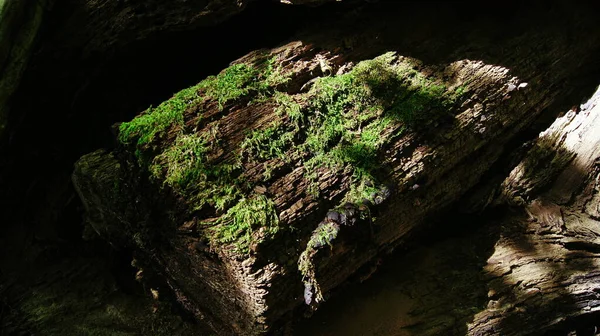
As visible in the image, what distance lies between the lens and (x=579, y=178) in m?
2.68

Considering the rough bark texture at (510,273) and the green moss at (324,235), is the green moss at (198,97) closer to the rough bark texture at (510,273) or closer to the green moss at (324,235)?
the green moss at (324,235)

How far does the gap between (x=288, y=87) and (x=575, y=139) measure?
179cm

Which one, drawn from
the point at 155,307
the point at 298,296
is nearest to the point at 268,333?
the point at 298,296

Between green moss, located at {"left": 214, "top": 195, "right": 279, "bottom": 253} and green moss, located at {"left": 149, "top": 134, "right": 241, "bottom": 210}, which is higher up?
green moss, located at {"left": 149, "top": 134, "right": 241, "bottom": 210}

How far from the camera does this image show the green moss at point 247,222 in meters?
1.97

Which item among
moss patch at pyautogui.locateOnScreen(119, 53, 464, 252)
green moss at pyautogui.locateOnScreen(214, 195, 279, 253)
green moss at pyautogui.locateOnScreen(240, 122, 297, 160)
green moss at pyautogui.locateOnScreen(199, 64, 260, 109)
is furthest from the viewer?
green moss at pyautogui.locateOnScreen(199, 64, 260, 109)

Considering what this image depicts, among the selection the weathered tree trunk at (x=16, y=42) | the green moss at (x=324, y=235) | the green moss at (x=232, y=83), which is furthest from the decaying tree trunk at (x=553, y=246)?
the weathered tree trunk at (x=16, y=42)

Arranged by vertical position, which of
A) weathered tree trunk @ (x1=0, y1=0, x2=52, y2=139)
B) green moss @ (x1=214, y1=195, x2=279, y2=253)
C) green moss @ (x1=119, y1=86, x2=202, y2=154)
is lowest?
green moss @ (x1=214, y1=195, x2=279, y2=253)

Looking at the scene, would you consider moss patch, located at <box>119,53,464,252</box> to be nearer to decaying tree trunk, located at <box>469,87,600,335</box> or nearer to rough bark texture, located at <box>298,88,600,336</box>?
rough bark texture, located at <box>298,88,600,336</box>

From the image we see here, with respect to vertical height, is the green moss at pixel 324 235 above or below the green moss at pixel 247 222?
below

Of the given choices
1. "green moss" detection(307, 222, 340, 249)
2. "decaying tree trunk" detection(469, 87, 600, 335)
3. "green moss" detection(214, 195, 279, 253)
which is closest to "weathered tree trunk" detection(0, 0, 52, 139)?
"green moss" detection(214, 195, 279, 253)

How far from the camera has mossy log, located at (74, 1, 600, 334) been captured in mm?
2049

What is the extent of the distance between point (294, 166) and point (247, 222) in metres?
0.39

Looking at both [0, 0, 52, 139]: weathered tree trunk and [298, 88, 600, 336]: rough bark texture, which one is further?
[0, 0, 52, 139]: weathered tree trunk
